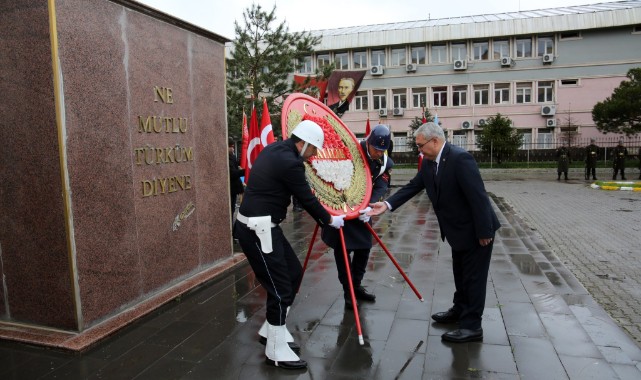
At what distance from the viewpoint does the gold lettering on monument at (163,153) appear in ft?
16.1

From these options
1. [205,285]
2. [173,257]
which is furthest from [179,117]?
[205,285]

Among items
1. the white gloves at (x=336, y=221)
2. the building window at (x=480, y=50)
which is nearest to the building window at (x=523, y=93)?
the building window at (x=480, y=50)

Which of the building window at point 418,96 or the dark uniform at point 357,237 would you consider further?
the building window at point 418,96

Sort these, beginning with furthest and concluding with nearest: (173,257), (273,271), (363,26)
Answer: (363,26), (173,257), (273,271)

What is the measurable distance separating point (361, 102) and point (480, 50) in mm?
10051

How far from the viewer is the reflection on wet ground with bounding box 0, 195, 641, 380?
349cm

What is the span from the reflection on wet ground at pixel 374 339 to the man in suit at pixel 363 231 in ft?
0.99

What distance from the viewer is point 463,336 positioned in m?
3.92

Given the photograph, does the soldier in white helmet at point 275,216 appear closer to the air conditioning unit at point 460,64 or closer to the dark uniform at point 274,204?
the dark uniform at point 274,204

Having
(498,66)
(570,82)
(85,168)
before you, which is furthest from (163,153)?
(570,82)

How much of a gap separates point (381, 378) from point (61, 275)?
9.53ft

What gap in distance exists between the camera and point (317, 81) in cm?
1483

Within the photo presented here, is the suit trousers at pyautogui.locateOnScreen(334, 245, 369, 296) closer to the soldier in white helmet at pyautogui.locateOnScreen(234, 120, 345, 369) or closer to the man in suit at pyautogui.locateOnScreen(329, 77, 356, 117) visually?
the soldier in white helmet at pyautogui.locateOnScreen(234, 120, 345, 369)

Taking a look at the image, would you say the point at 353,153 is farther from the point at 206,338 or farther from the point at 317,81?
the point at 317,81
